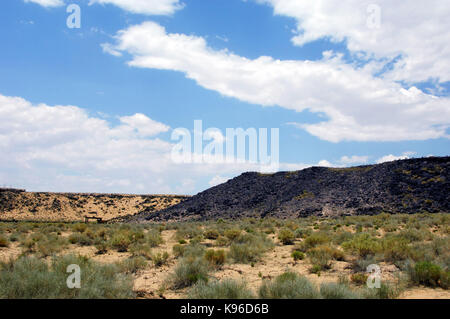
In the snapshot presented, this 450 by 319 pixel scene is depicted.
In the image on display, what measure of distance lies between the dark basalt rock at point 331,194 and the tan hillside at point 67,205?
74.0 feet

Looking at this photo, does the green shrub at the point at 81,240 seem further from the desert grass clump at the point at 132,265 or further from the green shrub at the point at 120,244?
the desert grass clump at the point at 132,265

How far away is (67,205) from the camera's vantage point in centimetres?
7725

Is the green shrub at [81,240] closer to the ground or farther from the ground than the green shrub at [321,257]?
closer to the ground

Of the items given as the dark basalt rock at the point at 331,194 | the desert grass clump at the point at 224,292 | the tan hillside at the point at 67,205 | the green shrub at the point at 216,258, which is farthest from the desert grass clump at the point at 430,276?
the tan hillside at the point at 67,205

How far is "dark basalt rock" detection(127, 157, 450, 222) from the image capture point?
144 feet

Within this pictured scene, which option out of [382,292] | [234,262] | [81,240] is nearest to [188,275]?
[234,262]

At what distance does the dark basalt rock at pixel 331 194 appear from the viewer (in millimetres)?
43938

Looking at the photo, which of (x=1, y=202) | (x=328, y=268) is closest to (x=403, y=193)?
(x=328, y=268)

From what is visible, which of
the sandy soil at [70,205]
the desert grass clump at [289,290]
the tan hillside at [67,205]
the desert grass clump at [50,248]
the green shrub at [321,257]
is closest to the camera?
the desert grass clump at [289,290]

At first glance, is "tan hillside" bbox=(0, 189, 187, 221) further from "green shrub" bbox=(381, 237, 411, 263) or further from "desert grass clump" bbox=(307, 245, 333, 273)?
"green shrub" bbox=(381, 237, 411, 263)

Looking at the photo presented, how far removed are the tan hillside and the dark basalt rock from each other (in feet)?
74.0
